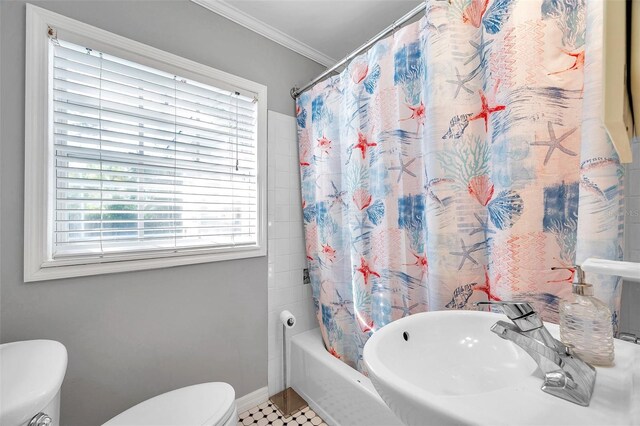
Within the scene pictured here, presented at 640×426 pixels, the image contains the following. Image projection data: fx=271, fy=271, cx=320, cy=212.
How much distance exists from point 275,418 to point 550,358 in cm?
152

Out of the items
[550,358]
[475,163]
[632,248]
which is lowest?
[550,358]

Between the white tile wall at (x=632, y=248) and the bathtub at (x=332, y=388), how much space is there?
87 centimetres

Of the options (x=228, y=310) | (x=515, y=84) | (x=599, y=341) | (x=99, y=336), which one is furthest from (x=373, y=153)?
(x=99, y=336)

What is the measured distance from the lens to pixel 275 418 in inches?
60.4

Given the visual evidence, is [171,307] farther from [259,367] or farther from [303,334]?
[303,334]

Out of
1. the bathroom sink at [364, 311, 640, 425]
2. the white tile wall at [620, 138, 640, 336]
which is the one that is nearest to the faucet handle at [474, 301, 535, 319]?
the bathroom sink at [364, 311, 640, 425]

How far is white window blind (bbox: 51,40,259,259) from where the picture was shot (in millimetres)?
1126

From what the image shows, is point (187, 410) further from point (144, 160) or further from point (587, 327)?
point (587, 327)

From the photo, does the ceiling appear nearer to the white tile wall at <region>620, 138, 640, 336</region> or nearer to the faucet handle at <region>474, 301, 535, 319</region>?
the white tile wall at <region>620, 138, 640, 336</region>

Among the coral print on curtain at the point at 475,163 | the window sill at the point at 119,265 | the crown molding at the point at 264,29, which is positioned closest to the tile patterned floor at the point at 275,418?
the coral print on curtain at the point at 475,163

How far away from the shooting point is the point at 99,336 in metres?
1.16

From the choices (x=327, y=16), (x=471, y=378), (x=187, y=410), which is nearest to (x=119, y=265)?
(x=187, y=410)

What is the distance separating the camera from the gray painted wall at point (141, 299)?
39.6 inches

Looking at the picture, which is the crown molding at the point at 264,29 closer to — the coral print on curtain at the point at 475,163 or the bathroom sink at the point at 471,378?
the coral print on curtain at the point at 475,163
